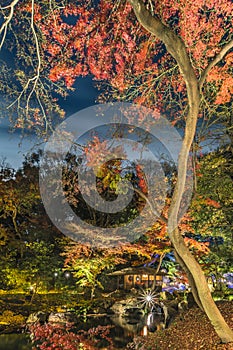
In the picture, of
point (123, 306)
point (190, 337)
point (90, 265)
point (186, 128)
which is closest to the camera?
point (186, 128)

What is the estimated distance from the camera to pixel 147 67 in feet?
20.9

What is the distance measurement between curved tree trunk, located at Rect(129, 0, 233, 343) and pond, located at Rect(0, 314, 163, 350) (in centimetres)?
534

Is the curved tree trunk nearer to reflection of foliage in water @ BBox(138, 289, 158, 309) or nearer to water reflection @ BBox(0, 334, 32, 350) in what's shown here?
water reflection @ BBox(0, 334, 32, 350)

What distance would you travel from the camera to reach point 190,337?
599 cm

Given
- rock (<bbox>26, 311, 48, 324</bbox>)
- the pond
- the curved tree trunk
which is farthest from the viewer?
rock (<bbox>26, 311, 48, 324</bbox>)

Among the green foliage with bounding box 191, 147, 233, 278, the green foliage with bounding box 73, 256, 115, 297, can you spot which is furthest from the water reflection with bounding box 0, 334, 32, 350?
the green foliage with bounding box 191, 147, 233, 278

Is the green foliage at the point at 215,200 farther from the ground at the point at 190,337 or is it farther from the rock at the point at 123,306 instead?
the rock at the point at 123,306

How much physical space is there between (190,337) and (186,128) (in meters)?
3.88

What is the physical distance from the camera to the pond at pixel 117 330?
31.2ft

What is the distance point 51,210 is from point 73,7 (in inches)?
438

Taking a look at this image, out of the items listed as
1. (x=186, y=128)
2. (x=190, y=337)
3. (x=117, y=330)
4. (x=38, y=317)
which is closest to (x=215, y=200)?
(x=190, y=337)

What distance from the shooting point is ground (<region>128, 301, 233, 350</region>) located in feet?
17.6

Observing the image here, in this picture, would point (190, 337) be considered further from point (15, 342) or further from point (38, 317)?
point (38, 317)

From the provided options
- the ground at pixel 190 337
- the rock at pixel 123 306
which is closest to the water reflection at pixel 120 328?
the rock at pixel 123 306
